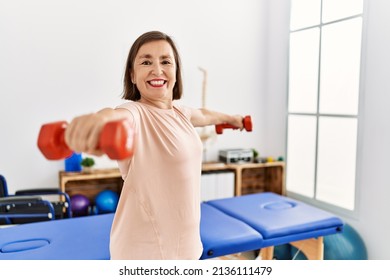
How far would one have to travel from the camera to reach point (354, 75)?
106 inches

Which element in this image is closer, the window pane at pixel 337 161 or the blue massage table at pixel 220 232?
the blue massage table at pixel 220 232

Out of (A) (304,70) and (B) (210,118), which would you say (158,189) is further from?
(A) (304,70)

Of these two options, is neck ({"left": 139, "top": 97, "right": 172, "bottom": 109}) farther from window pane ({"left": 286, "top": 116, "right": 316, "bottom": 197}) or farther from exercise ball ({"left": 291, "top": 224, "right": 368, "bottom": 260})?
window pane ({"left": 286, "top": 116, "right": 316, "bottom": 197})

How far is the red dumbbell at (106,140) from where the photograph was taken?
63 cm

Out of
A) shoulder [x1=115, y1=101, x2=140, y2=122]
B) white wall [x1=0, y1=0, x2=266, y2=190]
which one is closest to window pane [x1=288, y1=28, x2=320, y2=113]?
white wall [x1=0, y1=0, x2=266, y2=190]

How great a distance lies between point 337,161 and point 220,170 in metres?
0.99

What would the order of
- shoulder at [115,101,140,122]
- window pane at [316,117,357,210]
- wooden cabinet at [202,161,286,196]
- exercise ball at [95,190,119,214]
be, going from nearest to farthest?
shoulder at [115,101,140,122], window pane at [316,117,357,210], exercise ball at [95,190,119,214], wooden cabinet at [202,161,286,196]

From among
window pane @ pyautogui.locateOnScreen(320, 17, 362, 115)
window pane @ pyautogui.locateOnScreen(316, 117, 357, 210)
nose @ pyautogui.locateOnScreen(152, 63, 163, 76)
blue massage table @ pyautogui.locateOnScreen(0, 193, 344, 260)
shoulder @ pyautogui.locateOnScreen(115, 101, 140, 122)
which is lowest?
blue massage table @ pyautogui.locateOnScreen(0, 193, 344, 260)

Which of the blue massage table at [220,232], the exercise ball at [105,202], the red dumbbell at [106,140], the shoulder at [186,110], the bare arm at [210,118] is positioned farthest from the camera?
the exercise ball at [105,202]

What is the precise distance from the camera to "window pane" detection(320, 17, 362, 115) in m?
2.68

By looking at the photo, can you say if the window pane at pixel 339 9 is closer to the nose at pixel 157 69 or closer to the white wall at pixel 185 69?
the white wall at pixel 185 69

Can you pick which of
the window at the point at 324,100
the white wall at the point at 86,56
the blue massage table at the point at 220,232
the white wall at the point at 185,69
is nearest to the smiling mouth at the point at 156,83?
the blue massage table at the point at 220,232

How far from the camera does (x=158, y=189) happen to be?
3.14 ft

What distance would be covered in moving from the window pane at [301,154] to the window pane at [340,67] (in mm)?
253
